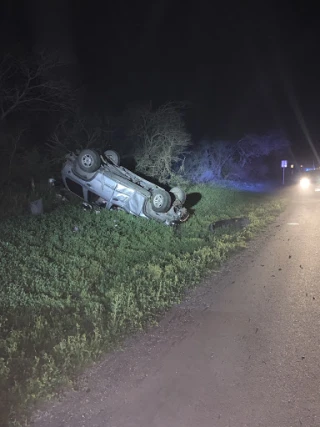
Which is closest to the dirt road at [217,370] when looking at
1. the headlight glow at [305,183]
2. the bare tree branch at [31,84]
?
the bare tree branch at [31,84]

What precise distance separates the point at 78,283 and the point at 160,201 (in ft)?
16.4

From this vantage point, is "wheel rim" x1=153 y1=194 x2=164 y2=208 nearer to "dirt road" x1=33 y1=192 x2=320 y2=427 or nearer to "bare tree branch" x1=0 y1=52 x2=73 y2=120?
"dirt road" x1=33 y1=192 x2=320 y2=427

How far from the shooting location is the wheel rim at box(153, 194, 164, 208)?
10.4m

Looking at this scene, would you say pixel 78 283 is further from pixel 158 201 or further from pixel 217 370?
pixel 158 201

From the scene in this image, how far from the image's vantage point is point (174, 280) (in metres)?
6.31

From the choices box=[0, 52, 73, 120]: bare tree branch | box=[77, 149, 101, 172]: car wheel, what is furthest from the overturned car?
box=[0, 52, 73, 120]: bare tree branch

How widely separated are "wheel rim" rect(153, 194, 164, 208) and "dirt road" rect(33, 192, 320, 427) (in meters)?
4.62

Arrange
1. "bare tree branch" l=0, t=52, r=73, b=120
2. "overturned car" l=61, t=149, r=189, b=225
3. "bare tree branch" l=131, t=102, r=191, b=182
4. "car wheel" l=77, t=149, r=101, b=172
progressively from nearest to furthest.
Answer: "car wheel" l=77, t=149, r=101, b=172, "overturned car" l=61, t=149, r=189, b=225, "bare tree branch" l=0, t=52, r=73, b=120, "bare tree branch" l=131, t=102, r=191, b=182

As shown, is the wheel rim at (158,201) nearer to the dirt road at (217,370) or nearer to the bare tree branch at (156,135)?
the dirt road at (217,370)

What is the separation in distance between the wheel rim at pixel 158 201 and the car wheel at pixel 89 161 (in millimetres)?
1975

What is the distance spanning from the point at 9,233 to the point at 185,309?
14.9 feet

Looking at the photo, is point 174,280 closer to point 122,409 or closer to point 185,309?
point 185,309

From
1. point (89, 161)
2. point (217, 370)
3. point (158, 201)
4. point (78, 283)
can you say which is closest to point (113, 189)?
point (89, 161)

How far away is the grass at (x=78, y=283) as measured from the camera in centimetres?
374
